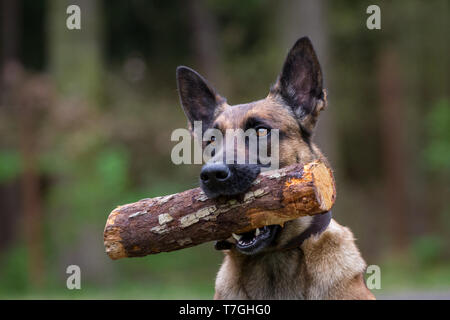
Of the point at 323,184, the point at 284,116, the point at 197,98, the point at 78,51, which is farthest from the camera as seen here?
the point at 78,51

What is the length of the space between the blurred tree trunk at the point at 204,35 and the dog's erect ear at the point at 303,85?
39.0 ft

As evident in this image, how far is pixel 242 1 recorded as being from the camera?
15.6 metres

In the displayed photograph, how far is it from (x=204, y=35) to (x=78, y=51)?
16.8 ft

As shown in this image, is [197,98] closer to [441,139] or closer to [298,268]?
[298,268]

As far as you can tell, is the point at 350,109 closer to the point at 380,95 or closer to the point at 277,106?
the point at 380,95

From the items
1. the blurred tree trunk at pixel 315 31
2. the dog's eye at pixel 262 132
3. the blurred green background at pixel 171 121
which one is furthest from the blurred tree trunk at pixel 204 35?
the dog's eye at pixel 262 132

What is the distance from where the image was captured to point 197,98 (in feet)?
16.3

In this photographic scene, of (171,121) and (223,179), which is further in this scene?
(171,121)

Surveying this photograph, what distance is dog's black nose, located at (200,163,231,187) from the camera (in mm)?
3471

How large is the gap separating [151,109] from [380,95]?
24.0 feet

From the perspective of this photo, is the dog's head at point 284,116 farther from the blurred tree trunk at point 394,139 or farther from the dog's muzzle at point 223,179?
the blurred tree trunk at point 394,139

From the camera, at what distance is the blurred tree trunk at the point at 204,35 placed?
54.0 ft

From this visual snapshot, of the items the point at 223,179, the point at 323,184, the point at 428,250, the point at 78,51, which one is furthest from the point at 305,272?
the point at 428,250

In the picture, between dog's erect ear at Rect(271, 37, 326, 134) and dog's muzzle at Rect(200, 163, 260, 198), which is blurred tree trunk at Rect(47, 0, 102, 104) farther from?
dog's muzzle at Rect(200, 163, 260, 198)
